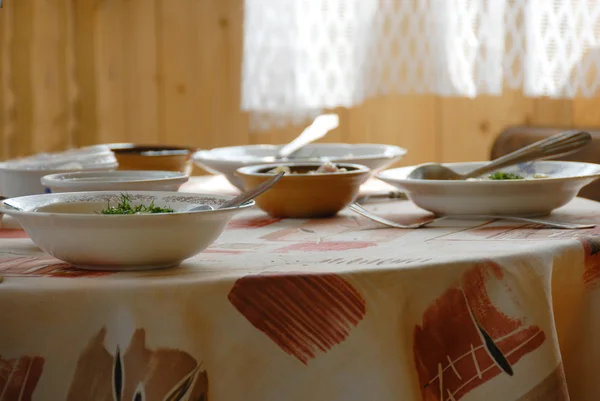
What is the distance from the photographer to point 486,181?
3.76 feet

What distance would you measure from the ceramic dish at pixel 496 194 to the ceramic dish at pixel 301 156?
0.96ft

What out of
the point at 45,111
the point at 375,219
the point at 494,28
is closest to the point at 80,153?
the point at 375,219

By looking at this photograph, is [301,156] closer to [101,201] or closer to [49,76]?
[101,201]

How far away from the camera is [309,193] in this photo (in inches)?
48.2

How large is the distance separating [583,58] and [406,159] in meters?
0.73

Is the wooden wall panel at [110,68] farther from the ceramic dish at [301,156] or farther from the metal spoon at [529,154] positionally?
the metal spoon at [529,154]

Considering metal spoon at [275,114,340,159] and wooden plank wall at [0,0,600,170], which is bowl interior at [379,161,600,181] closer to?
Answer: metal spoon at [275,114,340,159]

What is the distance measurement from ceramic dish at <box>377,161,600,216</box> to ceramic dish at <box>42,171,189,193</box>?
314 mm

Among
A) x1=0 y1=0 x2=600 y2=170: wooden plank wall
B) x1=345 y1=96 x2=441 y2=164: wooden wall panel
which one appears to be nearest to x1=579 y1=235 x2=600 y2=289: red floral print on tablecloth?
x1=0 y1=0 x2=600 y2=170: wooden plank wall

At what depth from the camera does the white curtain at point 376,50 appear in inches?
109

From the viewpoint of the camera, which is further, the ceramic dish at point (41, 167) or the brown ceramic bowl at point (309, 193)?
the ceramic dish at point (41, 167)

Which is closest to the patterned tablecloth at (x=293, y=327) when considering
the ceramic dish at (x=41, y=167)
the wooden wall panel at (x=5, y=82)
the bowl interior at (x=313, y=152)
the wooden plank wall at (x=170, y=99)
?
the ceramic dish at (x=41, y=167)

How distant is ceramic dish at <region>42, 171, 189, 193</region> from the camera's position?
1.16 m

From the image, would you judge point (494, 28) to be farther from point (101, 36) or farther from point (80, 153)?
point (80, 153)
